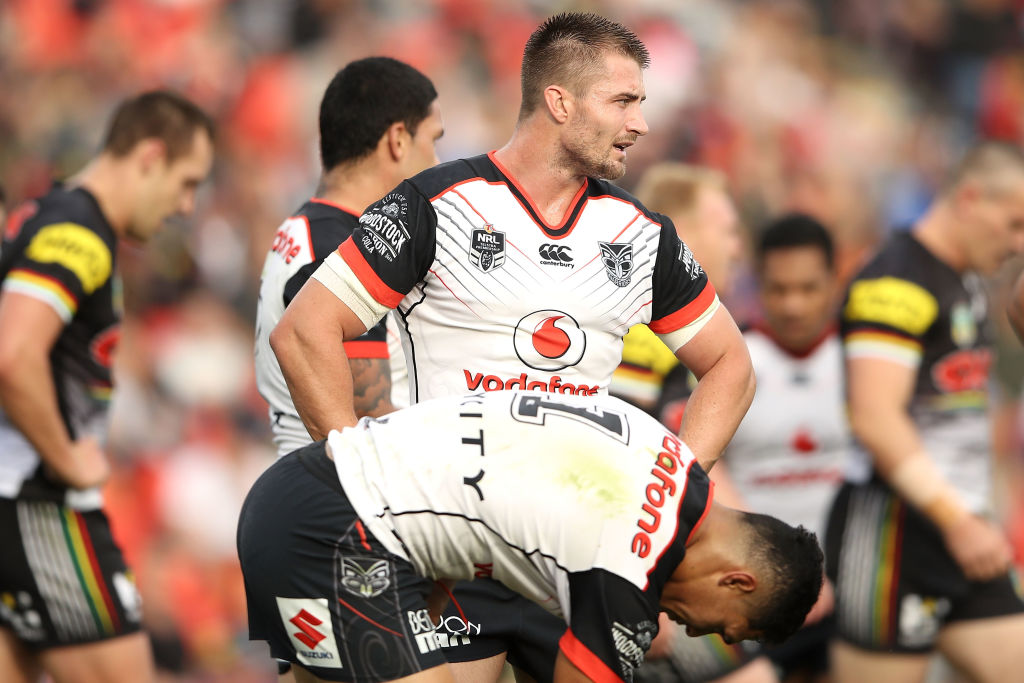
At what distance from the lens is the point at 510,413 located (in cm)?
334

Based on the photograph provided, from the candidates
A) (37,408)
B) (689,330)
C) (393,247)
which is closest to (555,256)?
(393,247)

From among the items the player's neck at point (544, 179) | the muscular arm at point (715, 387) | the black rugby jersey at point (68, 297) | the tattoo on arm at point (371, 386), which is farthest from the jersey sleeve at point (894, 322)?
the black rugby jersey at point (68, 297)

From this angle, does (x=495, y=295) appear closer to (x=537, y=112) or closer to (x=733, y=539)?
(x=537, y=112)

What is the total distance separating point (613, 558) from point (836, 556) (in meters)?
3.37

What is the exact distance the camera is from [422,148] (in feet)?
15.9

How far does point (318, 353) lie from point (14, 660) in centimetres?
244

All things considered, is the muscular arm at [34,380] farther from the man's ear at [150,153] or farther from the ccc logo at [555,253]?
the ccc logo at [555,253]

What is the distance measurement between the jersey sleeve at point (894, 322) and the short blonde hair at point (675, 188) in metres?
0.88

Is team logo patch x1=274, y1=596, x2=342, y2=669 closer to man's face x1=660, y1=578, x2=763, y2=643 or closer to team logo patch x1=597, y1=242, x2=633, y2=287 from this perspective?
man's face x1=660, y1=578, x2=763, y2=643

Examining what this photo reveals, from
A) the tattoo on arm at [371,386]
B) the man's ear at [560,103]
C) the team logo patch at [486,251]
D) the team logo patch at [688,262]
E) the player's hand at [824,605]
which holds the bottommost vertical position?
the player's hand at [824,605]

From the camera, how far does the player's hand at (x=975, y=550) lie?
584cm

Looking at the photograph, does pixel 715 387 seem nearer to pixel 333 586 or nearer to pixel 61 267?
pixel 333 586

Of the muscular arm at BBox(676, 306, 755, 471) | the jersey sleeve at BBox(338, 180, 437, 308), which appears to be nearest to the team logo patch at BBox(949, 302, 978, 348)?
the muscular arm at BBox(676, 306, 755, 471)

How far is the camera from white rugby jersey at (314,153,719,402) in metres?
3.99
